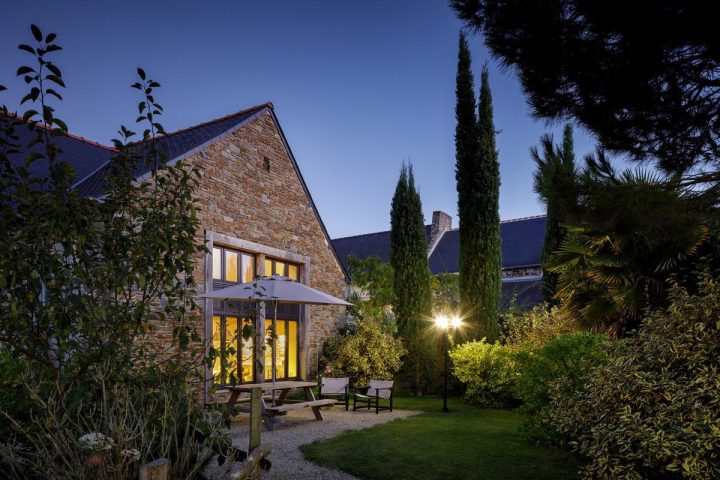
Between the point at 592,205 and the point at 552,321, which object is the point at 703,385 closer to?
the point at 592,205

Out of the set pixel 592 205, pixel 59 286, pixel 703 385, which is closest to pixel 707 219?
pixel 592 205

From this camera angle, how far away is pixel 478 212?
1312 centimetres

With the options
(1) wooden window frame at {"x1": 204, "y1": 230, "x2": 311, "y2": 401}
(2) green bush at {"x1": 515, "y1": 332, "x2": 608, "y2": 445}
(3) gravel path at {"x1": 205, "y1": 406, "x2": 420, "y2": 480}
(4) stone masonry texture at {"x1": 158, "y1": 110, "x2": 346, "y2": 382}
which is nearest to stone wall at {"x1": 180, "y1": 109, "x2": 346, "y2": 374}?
(4) stone masonry texture at {"x1": 158, "y1": 110, "x2": 346, "y2": 382}

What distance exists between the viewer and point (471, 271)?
13125mm

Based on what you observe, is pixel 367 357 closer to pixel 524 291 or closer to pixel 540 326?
pixel 540 326

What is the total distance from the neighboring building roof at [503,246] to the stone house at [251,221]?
30.7ft

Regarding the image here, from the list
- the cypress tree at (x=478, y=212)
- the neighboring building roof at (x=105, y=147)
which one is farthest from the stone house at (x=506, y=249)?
the neighboring building roof at (x=105, y=147)

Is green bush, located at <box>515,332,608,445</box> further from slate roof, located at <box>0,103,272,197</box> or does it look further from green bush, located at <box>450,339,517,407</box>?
slate roof, located at <box>0,103,272,197</box>

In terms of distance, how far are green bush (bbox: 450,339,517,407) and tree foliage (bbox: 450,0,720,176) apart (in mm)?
6737

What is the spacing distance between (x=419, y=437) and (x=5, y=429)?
5252mm

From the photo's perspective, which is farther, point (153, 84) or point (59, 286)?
point (153, 84)

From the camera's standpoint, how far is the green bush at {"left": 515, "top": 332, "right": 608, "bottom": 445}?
6.56 meters

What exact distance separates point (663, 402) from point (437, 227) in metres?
22.8

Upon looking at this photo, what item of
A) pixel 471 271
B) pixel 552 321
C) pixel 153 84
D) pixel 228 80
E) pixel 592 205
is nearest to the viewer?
pixel 153 84
